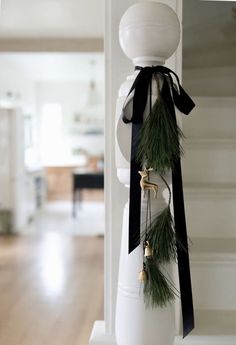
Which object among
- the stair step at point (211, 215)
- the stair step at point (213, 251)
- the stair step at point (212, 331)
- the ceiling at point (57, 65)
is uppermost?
the ceiling at point (57, 65)

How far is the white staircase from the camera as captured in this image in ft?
5.41

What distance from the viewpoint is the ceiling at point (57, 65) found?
581 centimetres

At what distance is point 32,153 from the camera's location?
8.09 metres

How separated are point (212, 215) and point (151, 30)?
1.05 metres

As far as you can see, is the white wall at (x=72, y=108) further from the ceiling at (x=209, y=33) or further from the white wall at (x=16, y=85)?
the ceiling at (x=209, y=33)

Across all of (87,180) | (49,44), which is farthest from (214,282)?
(87,180)

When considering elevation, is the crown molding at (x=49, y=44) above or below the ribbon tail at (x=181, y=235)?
above

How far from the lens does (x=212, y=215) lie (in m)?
1.91

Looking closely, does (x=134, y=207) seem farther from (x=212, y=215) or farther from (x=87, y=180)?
(x=87, y=180)

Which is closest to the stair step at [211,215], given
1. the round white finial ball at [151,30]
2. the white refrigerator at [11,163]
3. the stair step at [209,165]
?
the stair step at [209,165]

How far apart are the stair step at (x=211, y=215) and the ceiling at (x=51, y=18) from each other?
2418 millimetres

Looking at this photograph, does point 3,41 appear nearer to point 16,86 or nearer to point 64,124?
point 16,86

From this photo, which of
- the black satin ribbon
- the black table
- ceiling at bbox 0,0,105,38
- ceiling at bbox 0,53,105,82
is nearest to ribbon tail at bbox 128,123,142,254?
the black satin ribbon

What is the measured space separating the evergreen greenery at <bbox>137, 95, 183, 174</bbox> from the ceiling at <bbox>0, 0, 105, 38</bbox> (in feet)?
9.00
